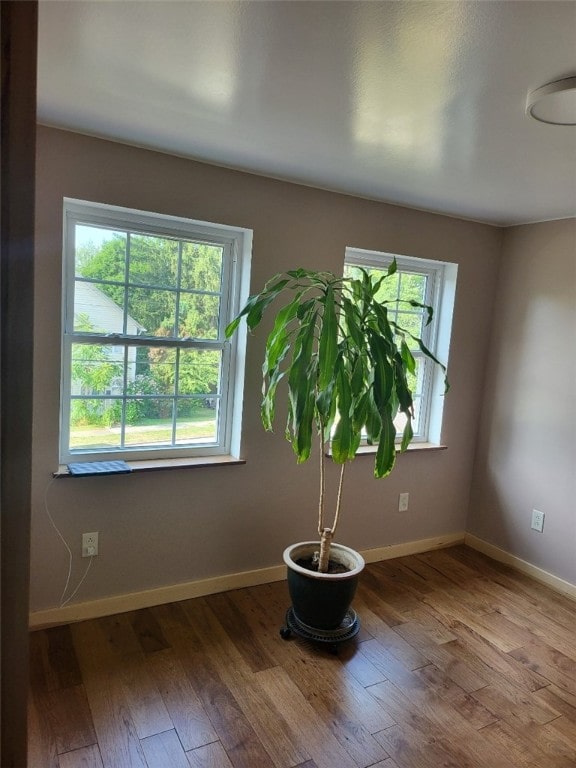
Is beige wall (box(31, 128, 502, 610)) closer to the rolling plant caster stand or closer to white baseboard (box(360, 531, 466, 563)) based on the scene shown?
white baseboard (box(360, 531, 466, 563))

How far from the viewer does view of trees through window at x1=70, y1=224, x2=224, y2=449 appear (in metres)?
2.25

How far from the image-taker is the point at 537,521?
299 centimetres

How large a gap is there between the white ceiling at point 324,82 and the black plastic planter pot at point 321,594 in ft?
5.92

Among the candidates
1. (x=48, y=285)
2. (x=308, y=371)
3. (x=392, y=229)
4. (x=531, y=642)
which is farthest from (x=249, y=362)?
(x=531, y=642)

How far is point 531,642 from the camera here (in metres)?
2.34

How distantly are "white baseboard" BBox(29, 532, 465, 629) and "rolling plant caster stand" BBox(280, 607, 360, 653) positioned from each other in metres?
0.40

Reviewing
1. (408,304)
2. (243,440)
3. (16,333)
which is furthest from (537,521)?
(16,333)

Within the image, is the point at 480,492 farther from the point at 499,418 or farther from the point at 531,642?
the point at 531,642

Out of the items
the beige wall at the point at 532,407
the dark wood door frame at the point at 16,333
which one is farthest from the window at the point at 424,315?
the dark wood door frame at the point at 16,333

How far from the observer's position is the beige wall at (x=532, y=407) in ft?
9.30

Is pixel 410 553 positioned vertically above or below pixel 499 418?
below

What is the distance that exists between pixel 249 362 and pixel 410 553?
5.62 feet

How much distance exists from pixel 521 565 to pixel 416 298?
1806mm

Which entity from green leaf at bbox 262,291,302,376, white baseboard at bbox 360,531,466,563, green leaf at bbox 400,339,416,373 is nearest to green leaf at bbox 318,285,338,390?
green leaf at bbox 262,291,302,376
